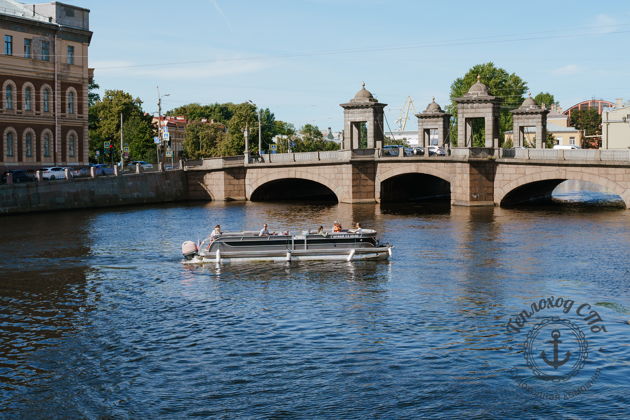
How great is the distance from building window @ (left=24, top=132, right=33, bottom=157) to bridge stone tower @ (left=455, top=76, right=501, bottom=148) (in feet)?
142

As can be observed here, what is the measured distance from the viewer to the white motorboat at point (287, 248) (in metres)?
42.5

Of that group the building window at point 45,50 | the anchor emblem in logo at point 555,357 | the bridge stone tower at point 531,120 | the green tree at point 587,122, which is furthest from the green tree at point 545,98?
the anchor emblem in logo at point 555,357

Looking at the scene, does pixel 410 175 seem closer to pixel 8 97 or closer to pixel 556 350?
pixel 8 97

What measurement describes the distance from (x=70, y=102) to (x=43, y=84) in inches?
184

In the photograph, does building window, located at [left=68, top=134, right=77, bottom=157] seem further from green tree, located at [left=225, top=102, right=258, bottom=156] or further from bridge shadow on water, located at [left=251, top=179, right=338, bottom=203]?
green tree, located at [left=225, top=102, right=258, bottom=156]

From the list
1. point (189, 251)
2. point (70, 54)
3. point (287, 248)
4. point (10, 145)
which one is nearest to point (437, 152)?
point (287, 248)

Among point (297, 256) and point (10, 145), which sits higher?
point (10, 145)

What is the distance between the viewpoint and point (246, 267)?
41.1 m

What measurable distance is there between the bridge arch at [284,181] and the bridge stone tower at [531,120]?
25.3 meters

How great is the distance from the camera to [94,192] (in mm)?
75188

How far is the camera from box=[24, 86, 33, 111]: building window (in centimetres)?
7981

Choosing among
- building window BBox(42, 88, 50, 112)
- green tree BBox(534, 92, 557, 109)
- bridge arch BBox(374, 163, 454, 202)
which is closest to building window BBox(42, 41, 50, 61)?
building window BBox(42, 88, 50, 112)

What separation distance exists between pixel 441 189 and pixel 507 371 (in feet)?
249

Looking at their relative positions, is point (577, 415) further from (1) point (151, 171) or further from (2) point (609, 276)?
(1) point (151, 171)
